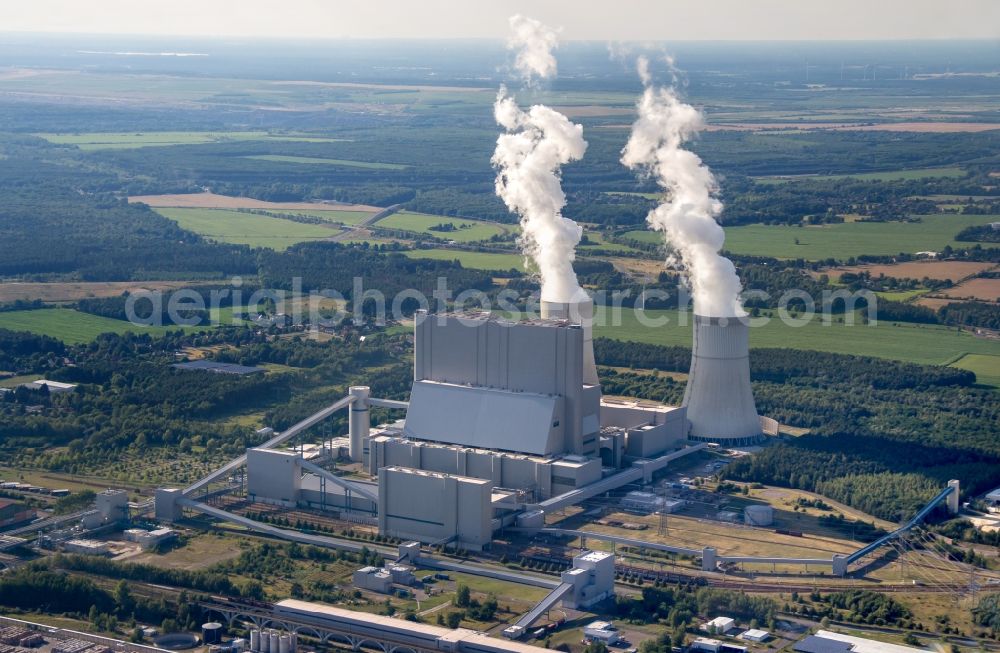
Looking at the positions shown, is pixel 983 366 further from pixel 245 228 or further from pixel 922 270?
pixel 245 228

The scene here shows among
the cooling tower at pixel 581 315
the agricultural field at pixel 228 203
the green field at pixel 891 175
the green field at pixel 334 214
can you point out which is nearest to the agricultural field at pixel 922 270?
the cooling tower at pixel 581 315

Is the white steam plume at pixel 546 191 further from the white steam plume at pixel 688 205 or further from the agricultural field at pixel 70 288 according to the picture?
the agricultural field at pixel 70 288

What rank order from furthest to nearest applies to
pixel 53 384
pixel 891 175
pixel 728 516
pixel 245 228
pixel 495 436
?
pixel 891 175 → pixel 245 228 → pixel 53 384 → pixel 495 436 → pixel 728 516

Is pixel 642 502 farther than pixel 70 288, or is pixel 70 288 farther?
pixel 70 288

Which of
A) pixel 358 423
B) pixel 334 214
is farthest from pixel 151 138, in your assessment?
pixel 358 423

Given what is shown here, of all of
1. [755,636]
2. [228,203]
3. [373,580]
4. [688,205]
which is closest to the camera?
[755,636]

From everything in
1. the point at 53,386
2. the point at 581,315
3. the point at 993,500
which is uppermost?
the point at 581,315

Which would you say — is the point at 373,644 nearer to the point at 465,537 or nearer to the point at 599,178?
the point at 465,537
